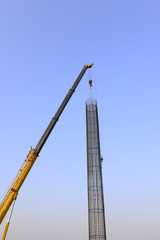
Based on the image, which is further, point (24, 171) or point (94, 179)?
point (94, 179)

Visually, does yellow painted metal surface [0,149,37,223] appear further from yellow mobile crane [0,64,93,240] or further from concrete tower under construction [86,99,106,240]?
concrete tower under construction [86,99,106,240]

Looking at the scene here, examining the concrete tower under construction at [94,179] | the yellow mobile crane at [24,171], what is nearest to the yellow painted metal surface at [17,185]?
the yellow mobile crane at [24,171]

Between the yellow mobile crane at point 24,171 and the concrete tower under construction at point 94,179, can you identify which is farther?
the concrete tower under construction at point 94,179

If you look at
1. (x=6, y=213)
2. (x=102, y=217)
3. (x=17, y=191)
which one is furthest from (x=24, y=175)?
(x=102, y=217)

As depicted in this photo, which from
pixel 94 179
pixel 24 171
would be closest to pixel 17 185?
pixel 24 171

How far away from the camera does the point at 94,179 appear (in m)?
27.4

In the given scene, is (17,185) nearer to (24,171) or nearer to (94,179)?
(24,171)

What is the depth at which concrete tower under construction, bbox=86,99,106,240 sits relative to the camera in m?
25.2

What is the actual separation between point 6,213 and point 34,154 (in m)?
5.77

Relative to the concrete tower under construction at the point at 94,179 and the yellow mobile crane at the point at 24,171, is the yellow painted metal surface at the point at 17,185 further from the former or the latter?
the concrete tower under construction at the point at 94,179

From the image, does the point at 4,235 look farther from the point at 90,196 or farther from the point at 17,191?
the point at 90,196

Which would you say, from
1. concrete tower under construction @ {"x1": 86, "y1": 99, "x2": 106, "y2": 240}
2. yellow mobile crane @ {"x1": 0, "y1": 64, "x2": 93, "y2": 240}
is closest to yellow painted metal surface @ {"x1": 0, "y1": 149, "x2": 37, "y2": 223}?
yellow mobile crane @ {"x1": 0, "y1": 64, "x2": 93, "y2": 240}

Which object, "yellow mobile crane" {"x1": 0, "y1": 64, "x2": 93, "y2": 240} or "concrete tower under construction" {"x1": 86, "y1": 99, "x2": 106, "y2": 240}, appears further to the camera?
"concrete tower under construction" {"x1": 86, "y1": 99, "x2": 106, "y2": 240}

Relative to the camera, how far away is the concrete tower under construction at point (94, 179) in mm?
25209
